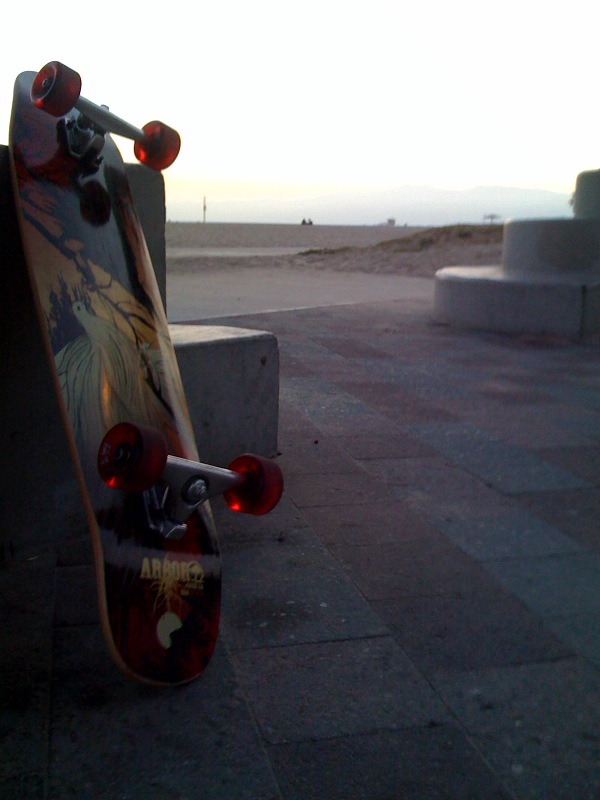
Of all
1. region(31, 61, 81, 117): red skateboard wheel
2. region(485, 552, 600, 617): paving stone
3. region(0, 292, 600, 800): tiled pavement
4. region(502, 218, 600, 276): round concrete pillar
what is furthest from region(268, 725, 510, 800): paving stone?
region(502, 218, 600, 276): round concrete pillar

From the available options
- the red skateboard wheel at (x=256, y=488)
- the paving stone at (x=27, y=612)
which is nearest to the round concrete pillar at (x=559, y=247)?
the paving stone at (x=27, y=612)

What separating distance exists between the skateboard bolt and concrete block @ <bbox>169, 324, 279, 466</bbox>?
1.73 m

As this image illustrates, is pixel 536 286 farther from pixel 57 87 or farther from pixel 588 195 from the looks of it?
pixel 57 87

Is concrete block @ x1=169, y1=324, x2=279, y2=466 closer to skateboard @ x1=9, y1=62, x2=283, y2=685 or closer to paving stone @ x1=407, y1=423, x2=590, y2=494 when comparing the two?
skateboard @ x1=9, y1=62, x2=283, y2=685

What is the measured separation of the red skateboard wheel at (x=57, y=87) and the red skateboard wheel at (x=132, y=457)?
1.24 meters

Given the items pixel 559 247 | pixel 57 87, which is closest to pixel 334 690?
pixel 57 87

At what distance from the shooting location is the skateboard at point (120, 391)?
2.37 metres

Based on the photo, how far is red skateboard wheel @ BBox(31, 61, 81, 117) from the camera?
8.80ft

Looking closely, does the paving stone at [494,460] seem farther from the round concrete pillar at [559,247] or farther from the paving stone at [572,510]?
the round concrete pillar at [559,247]

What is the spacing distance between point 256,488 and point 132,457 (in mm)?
458

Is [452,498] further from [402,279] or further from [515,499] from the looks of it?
[402,279]

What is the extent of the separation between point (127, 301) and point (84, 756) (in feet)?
5.34

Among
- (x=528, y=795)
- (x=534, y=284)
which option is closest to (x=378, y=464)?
(x=528, y=795)

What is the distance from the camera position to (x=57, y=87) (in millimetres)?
2691
